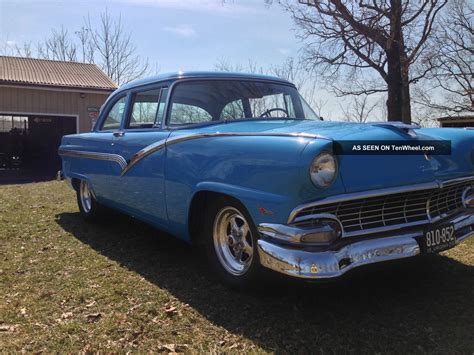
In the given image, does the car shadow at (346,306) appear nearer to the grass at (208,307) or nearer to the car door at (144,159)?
the grass at (208,307)

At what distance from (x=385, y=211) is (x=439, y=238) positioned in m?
0.45

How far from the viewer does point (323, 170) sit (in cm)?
278

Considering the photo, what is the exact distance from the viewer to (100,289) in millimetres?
3736

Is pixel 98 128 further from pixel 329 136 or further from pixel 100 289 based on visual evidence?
pixel 329 136

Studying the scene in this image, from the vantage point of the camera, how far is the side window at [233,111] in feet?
13.9

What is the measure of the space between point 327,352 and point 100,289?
194 centimetres

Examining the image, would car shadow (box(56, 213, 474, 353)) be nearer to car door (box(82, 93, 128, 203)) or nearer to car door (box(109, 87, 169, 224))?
car door (box(109, 87, 169, 224))

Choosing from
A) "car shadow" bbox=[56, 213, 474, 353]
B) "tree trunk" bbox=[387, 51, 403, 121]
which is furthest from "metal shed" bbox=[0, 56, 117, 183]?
"car shadow" bbox=[56, 213, 474, 353]

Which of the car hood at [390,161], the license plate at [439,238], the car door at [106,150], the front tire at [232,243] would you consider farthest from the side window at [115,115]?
the license plate at [439,238]

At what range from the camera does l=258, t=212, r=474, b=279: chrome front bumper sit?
107 inches

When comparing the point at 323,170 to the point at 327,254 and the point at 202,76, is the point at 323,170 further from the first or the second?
the point at 202,76

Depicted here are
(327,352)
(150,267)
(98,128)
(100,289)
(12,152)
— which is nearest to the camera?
(327,352)

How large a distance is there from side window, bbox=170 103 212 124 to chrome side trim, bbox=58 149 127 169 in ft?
2.64

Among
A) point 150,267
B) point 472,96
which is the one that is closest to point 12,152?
point 150,267
